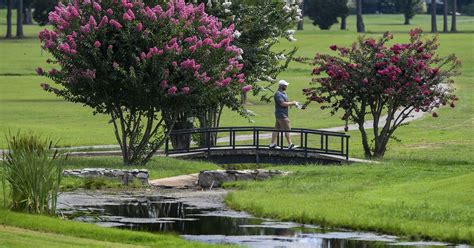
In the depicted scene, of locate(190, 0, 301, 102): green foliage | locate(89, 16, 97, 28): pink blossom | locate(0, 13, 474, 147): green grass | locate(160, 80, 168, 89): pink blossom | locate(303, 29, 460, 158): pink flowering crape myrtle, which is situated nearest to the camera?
locate(89, 16, 97, 28): pink blossom

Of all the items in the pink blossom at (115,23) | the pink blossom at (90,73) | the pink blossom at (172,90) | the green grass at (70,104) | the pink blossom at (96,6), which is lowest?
the green grass at (70,104)

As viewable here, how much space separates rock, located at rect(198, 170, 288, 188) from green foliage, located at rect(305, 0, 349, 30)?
105681mm

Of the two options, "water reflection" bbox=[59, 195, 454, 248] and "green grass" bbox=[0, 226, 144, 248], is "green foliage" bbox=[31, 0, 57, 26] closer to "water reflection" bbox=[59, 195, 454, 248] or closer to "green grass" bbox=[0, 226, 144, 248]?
"water reflection" bbox=[59, 195, 454, 248]

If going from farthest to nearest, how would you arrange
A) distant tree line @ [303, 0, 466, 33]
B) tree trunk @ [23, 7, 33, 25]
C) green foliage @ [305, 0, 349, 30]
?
1. tree trunk @ [23, 7, 33, 25]
2. green foliage @ [305, 0, 349, 30]
3. distant tree line @ [303, 0, 466, 33]

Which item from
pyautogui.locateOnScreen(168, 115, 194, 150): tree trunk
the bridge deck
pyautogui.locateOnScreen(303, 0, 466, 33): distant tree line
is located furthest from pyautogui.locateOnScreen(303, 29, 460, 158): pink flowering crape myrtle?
pyautogui.locateOnScreen(303, 0, 466, 33): distant tree line

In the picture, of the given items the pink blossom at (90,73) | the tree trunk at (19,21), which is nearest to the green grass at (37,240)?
the pink blossom at (90,73)

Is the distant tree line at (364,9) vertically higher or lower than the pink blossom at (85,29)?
higher

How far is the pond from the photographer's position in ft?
74.1

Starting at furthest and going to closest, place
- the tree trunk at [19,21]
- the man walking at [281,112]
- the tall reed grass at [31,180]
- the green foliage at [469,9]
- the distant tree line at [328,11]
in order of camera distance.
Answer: the green foliage at [469,9]
the distant tree line at [328,11]
the tree trunk at [19,21]
the man walking at [281,112]
the tall reed grass at [31,180]

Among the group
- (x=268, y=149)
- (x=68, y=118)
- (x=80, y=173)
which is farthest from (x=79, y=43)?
(x=68, y=118)

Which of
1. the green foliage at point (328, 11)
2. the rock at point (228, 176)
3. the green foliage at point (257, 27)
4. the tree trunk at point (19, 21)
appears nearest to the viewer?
the rock at point (228, 176)

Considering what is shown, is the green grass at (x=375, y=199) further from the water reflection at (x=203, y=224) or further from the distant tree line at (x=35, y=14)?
the distant tree line at (x=35, y=14)

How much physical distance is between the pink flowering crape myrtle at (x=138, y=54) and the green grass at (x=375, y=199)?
3.34m

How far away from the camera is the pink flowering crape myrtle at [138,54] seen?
33688 mm
